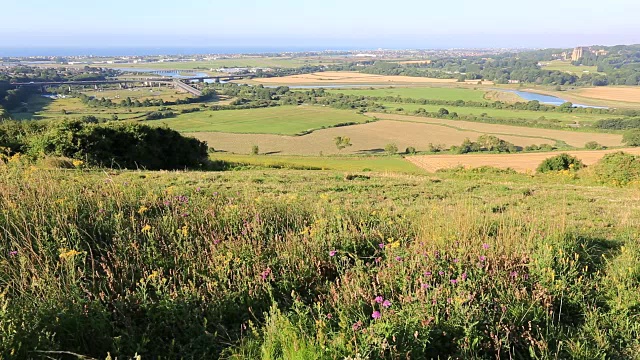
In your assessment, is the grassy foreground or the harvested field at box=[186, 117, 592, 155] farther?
the harvested field at box=[186, 117, 592, 155]

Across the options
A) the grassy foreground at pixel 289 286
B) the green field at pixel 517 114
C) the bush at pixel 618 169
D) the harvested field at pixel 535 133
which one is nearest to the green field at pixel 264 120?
the harvested field at pixel 535 133

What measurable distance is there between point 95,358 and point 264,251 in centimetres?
181

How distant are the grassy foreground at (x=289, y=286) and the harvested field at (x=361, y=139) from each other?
52.8 m

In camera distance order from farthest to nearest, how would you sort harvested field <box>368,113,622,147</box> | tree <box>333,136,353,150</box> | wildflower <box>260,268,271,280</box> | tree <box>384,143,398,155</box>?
harvested field <box>368,113,622,147</box>
tree <box>333,136,353,150</box>
tree <box>384,143,398,155</box>
wildflower <box>260,268,271,280</box>

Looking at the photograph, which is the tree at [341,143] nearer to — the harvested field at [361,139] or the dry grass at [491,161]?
the harvested field at [361,139]

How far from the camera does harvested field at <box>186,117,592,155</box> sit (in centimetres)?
6106

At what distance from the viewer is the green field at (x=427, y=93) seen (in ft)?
426

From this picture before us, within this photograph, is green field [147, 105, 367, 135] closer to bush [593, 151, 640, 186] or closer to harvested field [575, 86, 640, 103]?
bush [593, 151, 640, 186]

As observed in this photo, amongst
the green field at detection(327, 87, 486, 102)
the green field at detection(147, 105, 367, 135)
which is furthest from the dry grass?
the green field at detection(327, 87, 486, 102)

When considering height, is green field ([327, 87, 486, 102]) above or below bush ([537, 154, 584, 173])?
above

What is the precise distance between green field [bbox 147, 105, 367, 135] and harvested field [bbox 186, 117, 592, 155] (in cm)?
502

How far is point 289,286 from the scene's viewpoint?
3908 millimetres

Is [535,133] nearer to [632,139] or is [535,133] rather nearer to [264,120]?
[632,139]

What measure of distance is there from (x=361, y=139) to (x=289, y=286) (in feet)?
223
